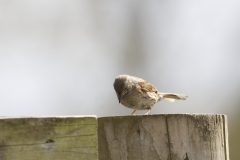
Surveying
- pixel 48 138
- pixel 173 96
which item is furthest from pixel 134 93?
pixel 48 138

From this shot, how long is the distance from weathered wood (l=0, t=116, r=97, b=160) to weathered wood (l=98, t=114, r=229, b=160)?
2.44ft

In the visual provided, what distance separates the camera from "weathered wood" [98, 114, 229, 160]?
2.37 metres

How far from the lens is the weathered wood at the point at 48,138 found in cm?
156

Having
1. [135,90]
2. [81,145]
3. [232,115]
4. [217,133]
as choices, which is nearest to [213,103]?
[232,115]

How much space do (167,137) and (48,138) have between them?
0.94 meters

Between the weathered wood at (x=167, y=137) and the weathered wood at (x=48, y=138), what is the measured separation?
29.3 inches

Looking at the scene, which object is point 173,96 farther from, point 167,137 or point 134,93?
point 167,137

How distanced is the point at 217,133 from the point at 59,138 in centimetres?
113

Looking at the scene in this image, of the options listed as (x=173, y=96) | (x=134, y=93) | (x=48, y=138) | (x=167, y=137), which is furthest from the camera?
(x=173, y=96)

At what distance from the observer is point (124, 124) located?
95.0 inches

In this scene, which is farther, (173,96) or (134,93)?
(173,96)

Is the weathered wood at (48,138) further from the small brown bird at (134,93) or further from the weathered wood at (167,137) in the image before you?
the small brown bird at (134,93)

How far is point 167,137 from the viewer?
238 cm

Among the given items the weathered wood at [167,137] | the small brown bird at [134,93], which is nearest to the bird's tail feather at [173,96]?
the small brown bird at [134,93]
